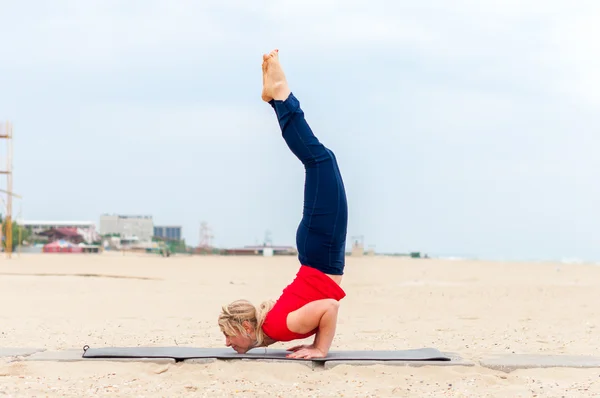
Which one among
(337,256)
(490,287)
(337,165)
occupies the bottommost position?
(490,287)

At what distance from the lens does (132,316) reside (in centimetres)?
1112

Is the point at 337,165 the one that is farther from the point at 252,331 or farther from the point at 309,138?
the point at 252,331

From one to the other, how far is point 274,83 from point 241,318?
1948mm

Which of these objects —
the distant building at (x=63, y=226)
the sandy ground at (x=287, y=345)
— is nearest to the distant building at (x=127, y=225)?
the distant building at (x=63, y=226)

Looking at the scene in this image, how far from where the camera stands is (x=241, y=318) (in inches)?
234

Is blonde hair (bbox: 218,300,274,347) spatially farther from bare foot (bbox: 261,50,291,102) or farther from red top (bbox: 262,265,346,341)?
bare foot (bbox: 261,50,291,102)

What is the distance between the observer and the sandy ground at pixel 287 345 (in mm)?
5367

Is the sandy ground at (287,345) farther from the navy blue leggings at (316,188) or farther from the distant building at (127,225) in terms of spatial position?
the distant building at (127,225)

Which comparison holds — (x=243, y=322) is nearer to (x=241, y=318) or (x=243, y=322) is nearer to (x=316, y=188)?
(x=241, y=318)

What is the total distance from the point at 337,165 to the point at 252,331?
1.54 meters

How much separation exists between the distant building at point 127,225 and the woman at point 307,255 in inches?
4280

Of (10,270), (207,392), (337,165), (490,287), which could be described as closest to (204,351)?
(207,392)

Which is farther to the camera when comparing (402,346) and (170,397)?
(402,346)

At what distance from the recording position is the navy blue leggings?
580cm
